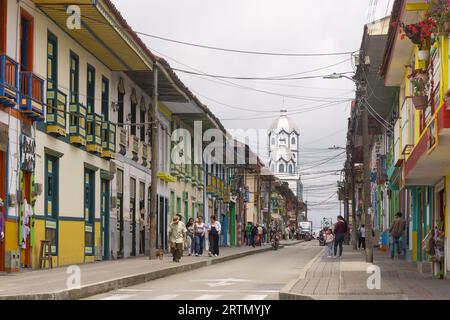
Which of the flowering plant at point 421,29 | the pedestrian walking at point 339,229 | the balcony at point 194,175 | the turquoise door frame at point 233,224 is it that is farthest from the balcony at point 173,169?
the flowering plant at point 421,29

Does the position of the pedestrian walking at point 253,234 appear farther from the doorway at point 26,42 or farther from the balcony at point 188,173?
the doorway at point 26,42

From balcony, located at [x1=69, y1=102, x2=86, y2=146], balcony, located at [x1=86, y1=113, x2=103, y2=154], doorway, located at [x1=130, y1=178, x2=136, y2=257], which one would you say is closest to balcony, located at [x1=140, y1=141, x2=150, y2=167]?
doorway, located at [x1=130, y1=178, x2=136, y2=257]

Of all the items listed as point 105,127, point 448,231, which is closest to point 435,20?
point 448,231

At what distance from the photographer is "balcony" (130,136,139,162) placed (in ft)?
118

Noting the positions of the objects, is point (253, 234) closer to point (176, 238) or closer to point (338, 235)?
point (338, 235)

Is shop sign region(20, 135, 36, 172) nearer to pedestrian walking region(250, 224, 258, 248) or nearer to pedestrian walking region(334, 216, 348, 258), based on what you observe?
pedestrian walking region(334, 216, 348, 258)

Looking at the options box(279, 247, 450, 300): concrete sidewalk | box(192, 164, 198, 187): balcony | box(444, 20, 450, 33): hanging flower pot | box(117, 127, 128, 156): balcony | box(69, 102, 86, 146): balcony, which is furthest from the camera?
box(192, 164, 198, 187): balcony

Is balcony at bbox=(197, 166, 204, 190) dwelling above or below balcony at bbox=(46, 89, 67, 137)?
below

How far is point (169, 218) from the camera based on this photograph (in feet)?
145

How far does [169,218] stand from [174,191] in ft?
5.31

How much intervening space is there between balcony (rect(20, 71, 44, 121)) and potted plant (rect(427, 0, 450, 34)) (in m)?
9.87

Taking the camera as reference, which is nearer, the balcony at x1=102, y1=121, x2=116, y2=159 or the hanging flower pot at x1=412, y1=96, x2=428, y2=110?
the hanging flower pot at x1=412, y1=96, x2=428, y2=110

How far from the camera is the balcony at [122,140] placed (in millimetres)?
33375

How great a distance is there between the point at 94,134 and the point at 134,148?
6.80 meters
